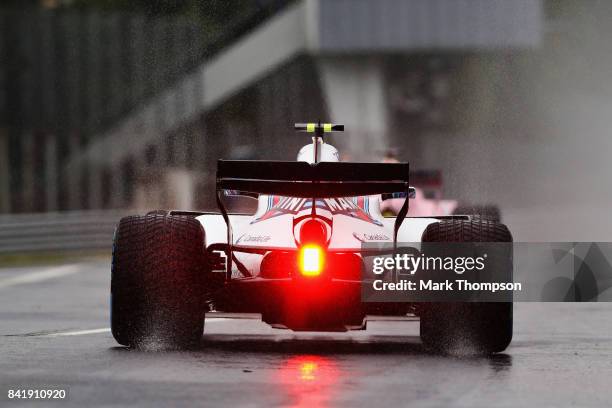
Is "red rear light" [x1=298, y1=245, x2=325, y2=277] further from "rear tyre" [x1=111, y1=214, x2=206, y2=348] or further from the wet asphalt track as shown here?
"rear tyre" [x1=111, y1=214, x2=206, y2=348]

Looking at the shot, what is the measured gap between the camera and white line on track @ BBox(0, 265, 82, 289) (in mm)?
23000

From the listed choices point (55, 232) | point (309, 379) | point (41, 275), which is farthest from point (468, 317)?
point (55, 232)

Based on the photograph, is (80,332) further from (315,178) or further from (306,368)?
(306,368)

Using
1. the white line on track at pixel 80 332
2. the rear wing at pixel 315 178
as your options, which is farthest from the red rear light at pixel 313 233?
the white line on track at pixel 80 332

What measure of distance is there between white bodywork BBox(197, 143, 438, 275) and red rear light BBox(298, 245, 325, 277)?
0.16 metres

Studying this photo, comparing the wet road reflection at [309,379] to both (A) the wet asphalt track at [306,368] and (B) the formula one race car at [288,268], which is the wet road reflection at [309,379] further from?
(B) the formula one race car at [288,268]

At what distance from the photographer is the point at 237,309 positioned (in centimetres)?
1238

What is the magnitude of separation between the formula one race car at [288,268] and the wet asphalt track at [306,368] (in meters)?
0.24

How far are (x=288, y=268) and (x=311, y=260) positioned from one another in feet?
1.04

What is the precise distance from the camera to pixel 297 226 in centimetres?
1237

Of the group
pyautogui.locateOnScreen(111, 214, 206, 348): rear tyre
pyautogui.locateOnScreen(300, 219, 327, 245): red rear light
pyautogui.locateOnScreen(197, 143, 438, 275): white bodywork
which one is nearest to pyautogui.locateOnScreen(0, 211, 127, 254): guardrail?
pyautogui.locateOnScreen(197, 143, 438, 275): white bodywork

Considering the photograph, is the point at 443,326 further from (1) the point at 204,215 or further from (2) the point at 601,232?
(2) the point at 601,232

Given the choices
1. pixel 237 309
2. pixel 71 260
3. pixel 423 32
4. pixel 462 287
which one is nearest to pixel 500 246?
pixel 462 287

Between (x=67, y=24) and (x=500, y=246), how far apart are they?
29.6 m
